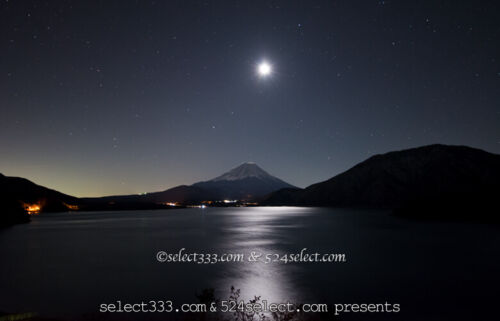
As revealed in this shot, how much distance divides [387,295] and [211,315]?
10385 millimetres

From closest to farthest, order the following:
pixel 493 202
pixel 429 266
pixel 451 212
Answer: pixel 429 266 < pixel 493 202 < pixel 451 212

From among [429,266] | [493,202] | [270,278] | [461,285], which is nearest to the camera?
[461,285]

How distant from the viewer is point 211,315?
12.6 m

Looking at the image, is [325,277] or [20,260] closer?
[325,277]

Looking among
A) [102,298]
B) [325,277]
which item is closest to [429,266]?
[325,277]

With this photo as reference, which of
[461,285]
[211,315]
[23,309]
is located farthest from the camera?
[461,285]

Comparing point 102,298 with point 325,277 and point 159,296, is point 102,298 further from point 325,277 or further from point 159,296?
point 325,277

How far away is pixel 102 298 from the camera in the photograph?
53.7 feet

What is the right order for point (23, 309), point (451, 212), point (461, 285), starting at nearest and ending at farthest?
1. point (23, 309)
2. point (461, 285)
3. point (451, 212)

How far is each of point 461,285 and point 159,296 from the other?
736 inches

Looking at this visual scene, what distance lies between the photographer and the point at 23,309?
14.2m

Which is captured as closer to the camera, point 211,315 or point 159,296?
point 211,315

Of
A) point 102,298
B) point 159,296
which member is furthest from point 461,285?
point 102,298

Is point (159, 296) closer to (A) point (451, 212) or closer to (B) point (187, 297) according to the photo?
(B) point (187, 297)
